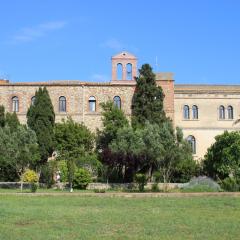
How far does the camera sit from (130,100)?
4869 centimetres

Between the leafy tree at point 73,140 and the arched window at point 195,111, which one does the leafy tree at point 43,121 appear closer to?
the leafy tree at point 73,140

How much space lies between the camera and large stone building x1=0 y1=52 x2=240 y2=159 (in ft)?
159

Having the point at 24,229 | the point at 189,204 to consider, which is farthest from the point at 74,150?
the point at 24,229

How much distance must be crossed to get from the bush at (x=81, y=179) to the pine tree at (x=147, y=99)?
1061cm

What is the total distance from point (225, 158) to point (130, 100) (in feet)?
39.8

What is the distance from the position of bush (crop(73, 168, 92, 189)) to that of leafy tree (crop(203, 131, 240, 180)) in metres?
11.0

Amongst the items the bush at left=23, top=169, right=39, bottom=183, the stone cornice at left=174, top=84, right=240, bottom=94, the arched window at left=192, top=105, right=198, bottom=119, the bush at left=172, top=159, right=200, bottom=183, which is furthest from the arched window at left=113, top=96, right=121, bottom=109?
the bush at left=23, top=169, right=39, bottom=183

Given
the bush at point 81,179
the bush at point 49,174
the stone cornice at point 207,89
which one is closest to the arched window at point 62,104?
the bush at point 49,174

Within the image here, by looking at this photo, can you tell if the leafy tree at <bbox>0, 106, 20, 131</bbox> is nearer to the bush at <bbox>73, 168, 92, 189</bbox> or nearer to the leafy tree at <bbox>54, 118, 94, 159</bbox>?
the leafy tree at <bbox>54, 118, 94, 159</bbox>

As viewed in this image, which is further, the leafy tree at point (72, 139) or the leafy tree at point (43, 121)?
the leafy tree at point (72, 139)

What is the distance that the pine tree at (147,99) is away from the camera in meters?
44.8

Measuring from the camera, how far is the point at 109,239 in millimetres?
10781

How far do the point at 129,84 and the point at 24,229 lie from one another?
1467 inches

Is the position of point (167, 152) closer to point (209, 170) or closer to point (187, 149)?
point (187, 149)
